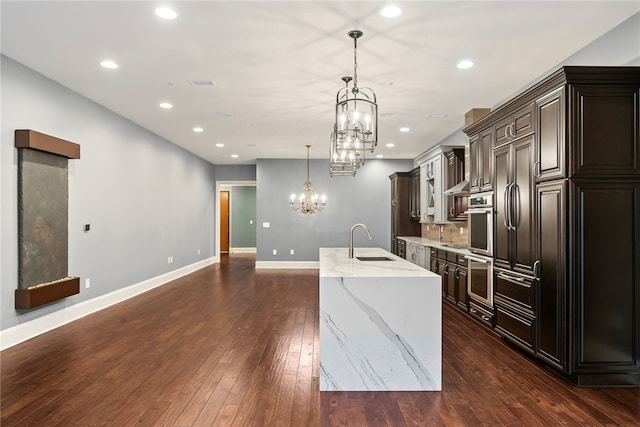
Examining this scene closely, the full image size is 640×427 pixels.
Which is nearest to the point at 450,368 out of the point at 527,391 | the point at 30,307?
the point at 527,391

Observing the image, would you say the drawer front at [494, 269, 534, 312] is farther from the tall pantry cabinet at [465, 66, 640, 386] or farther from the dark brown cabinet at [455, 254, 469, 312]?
the dark brown cabinet at [455, 254, 469, 312]

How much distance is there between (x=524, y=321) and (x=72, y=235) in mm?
5232

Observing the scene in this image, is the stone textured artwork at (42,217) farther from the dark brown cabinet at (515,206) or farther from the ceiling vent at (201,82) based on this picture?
the dark brown cabinet at (515,206)

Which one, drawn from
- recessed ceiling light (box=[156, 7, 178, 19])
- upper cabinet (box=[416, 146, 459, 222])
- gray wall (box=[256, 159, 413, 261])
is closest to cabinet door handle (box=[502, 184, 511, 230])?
upper cabinet (box=[416, 146, 459, 222])

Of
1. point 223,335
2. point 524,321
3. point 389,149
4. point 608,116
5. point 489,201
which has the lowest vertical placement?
point 223,335

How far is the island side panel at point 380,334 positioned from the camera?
9.56 ft

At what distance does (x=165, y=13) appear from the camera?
3.07 m

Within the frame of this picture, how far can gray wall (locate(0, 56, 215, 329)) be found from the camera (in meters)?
3.99

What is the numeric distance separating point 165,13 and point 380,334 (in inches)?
117

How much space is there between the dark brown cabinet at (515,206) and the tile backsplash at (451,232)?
232 centimetres

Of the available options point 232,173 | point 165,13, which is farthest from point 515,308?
point 232,173

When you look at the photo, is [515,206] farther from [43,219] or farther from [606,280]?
[43,219]

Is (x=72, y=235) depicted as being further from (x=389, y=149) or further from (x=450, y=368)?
(x=389, y=149)

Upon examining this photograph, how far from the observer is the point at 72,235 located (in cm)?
497
